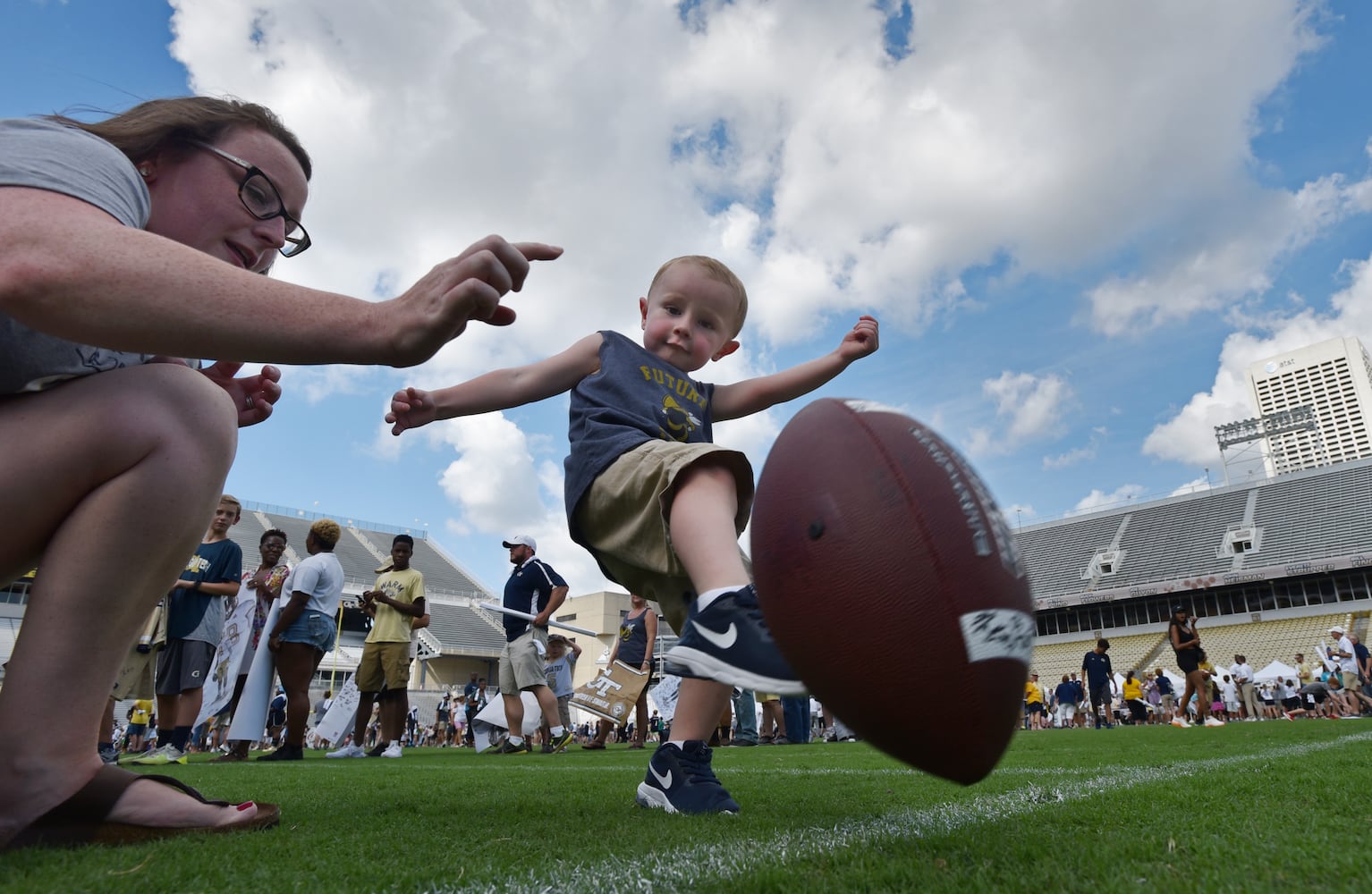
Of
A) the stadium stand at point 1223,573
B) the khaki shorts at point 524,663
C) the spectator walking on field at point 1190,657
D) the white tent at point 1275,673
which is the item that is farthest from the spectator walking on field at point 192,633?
the stadium stand at point 1223,573

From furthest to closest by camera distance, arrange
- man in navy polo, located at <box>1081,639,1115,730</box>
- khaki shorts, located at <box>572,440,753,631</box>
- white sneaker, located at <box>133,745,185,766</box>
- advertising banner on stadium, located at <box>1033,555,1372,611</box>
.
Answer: advertising banner on stadium, located at <box>1033,555,1372,611</box> → man in navy polo, located at <box>1081,639,1115,730</box> → white sneaker, located at <box>133,745,185,766</box> → khaki shorts, located at <box>572,440,753,631</box>

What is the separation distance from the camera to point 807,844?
1.70m

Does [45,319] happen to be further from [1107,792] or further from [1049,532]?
[1049,532]

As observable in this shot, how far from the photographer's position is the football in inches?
54.0

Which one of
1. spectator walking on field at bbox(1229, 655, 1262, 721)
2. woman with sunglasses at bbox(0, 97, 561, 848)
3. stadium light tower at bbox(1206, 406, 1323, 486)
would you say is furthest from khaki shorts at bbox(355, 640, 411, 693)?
stadium light tower at bbox(1206, 406, 1323, 486)

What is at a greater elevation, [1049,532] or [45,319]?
[1049,532]

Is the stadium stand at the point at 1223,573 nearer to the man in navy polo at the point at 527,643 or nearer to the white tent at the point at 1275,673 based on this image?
the white tent at the point at 1275,673

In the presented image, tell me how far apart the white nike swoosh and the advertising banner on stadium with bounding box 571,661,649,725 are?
6.85 m

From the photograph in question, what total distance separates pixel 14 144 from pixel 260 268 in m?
0.69

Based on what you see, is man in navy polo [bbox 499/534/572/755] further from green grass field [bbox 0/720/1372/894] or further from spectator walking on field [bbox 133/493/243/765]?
green grass field [bbox 0/720/1372/894]

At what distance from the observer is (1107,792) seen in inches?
104

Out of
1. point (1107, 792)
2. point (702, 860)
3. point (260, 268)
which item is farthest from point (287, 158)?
point (1107, 792)

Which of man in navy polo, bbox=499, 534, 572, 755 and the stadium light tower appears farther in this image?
the stadium light tower

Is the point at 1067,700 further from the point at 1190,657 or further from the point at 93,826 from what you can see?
the point at 93,826
